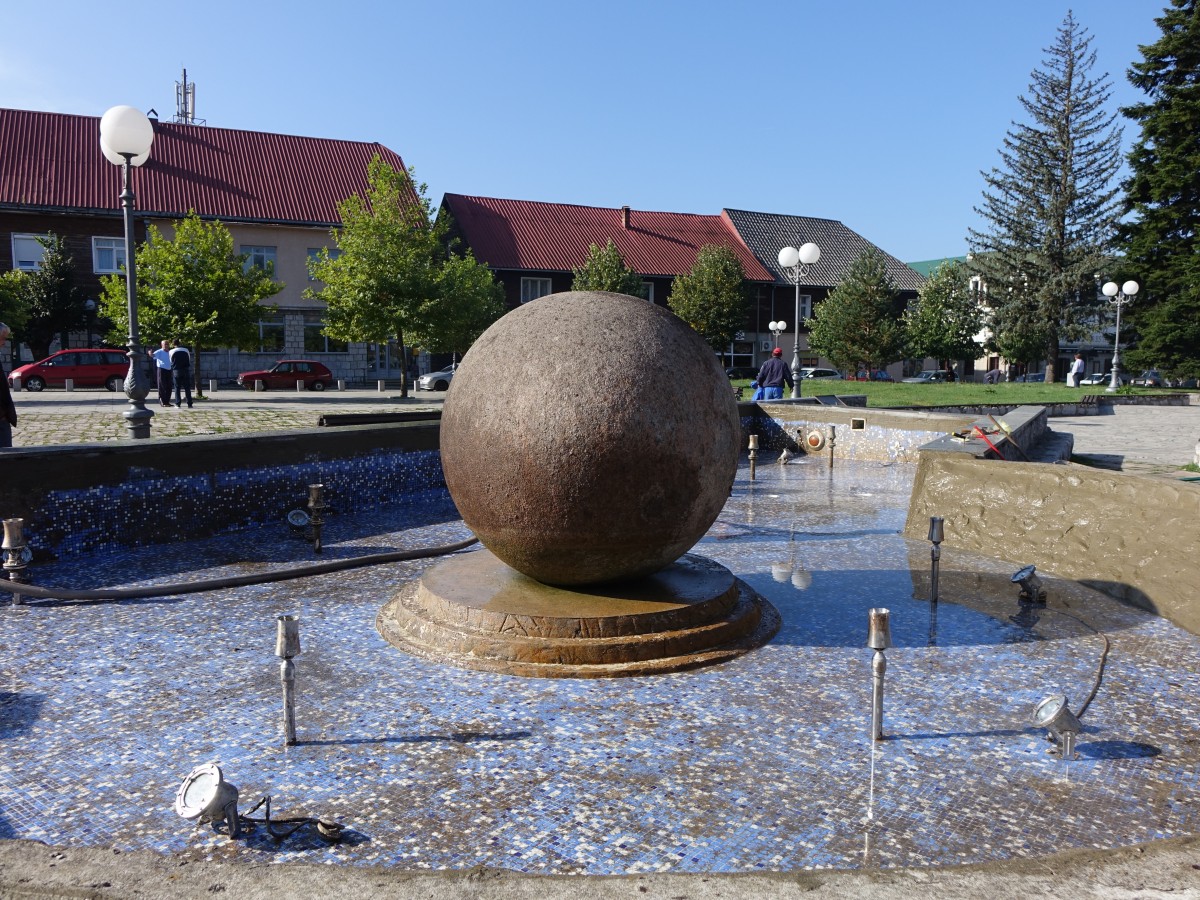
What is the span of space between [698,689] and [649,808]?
65.0 inches

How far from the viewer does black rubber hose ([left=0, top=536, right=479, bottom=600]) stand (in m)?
7.61

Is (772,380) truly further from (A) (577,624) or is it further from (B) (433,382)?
(B) (433,382)

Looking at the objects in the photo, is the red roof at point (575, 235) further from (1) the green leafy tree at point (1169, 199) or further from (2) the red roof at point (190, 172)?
(1) the green leafy tree at point (1169, 199)

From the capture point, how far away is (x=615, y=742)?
5121 millimetres

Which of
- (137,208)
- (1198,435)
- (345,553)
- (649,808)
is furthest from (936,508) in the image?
(137,208)

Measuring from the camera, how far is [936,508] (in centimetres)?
1072

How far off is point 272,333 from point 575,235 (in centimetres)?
1980

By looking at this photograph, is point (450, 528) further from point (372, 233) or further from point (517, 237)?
point (517, 237)

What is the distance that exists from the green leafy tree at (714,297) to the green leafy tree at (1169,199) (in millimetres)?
21612

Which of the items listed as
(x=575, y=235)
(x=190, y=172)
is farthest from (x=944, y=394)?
(x=190, y=172)

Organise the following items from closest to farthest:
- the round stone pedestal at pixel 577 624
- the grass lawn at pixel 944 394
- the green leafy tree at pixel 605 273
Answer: the round stone pedestal at pixel 577 624
the grass lawn at pixel 944 394
the green leafy tree at pixel 605 273

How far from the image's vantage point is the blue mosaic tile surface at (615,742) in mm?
4102

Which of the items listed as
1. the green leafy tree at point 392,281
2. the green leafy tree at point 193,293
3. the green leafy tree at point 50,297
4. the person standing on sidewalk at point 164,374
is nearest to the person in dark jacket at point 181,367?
the person standing on sidewalk at point 164,374

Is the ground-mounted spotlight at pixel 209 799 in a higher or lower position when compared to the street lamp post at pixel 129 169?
lower
